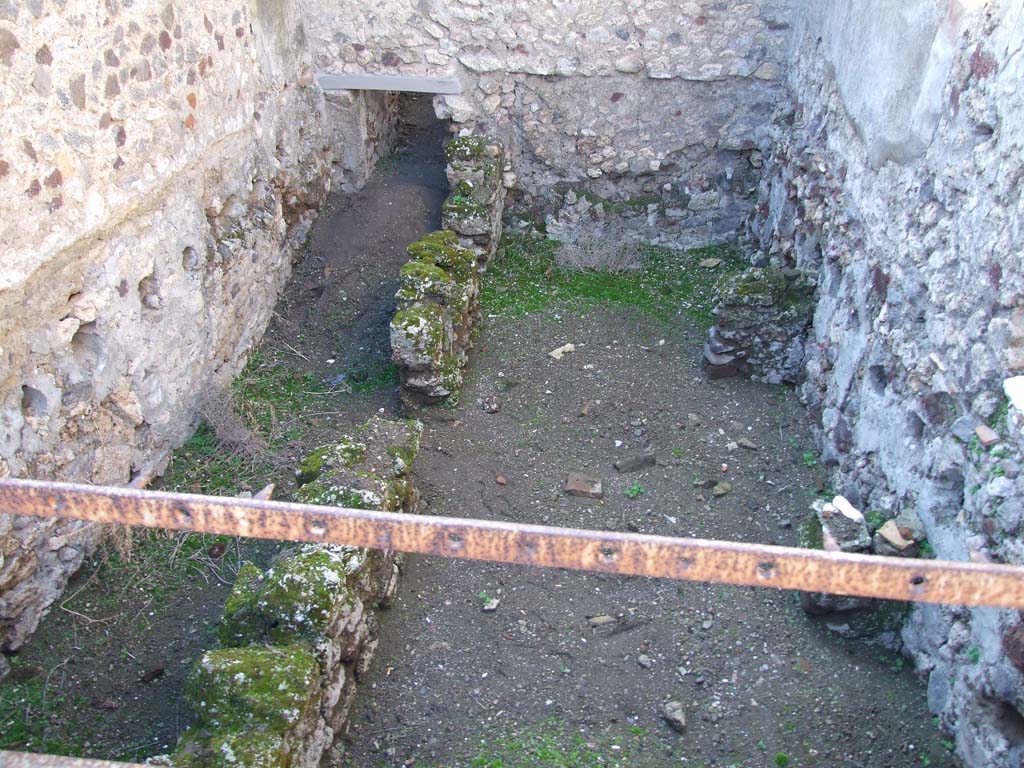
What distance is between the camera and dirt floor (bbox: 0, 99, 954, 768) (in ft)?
11.3

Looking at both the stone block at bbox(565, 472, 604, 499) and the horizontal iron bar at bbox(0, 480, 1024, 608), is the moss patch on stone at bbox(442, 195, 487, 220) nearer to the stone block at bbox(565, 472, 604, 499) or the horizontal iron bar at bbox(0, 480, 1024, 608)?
the stone block at bbox(565, 472, 604, 499)

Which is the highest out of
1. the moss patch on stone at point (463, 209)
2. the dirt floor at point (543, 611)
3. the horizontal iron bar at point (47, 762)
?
the moss patch on stone at point (463, 209)

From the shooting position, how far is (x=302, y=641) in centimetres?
328

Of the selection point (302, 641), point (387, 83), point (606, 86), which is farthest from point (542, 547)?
point (387, 83)

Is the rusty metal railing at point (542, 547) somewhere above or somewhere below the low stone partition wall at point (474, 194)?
above

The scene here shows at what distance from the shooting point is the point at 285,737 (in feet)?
9.58

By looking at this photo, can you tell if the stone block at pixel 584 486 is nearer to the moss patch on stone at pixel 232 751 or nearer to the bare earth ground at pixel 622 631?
the bare earth ground at pixel 622 631

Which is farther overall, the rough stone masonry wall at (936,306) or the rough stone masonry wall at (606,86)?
the rough stone masonry wall at (606,86)

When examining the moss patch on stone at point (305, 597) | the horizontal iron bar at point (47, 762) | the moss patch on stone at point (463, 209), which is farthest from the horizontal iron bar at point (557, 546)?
the moss patch on stone at point (463, 209)

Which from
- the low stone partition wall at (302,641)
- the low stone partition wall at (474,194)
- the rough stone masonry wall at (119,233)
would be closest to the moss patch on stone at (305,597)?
the low stone partition wall at (302,641)

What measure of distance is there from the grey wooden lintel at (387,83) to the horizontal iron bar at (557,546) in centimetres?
566

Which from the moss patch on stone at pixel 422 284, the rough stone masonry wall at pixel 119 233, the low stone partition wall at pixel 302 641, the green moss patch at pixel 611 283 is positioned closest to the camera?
the low stone partition wall at pixel 302 641

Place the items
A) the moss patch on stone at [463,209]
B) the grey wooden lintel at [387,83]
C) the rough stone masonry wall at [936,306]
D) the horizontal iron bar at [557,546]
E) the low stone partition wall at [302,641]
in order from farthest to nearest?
the grey wooden lintel at [387,83], the moss patch on stone at [463,209], the rough stone masonry wall at [936,306], the low stone partition wall at [302,641], the horizontal iron bar at [557,546]

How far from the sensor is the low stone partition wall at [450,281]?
5203 mm
